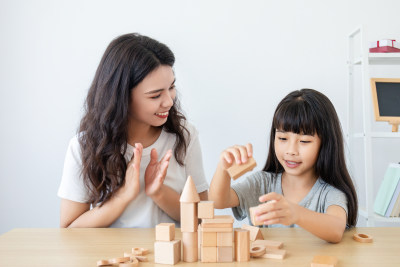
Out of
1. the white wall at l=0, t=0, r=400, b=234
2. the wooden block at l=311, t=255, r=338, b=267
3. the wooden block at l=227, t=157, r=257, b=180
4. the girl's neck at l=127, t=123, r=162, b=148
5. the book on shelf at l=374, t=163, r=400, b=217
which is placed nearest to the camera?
the wooden block at l=311, t=255, r=338, b=267

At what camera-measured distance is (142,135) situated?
154 cm

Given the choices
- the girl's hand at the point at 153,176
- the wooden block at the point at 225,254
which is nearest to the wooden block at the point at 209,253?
the wooden block at the point at 225,254

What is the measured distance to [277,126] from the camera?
55.2 inches

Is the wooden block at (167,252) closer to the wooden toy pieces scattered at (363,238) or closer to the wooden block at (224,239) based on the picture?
the wooden block at (224,239)

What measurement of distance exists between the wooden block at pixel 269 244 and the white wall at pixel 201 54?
1.27 metres

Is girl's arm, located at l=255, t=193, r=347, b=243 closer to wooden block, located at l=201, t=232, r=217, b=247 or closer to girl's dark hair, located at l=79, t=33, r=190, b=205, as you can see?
wooden block, located at l=201, t=232, r=217, b=247

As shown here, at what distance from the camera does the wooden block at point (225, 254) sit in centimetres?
90

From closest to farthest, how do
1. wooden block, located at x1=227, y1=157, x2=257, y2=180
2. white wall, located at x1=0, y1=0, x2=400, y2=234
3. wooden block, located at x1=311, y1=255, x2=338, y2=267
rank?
wooden block, located at x1=311, y1=255, x2=338, y2=267 < wooden block, located at x1=227, y1=157, x2=257, y2=180 < white wall, located at x1=0, y1=0, x2=400, y2=234

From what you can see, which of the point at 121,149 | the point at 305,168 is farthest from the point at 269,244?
the point at 121,149

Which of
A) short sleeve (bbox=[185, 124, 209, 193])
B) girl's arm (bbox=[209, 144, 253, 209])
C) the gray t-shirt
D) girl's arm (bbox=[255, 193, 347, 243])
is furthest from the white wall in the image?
girl's arm (bbox=[255, 193, 347, 243])

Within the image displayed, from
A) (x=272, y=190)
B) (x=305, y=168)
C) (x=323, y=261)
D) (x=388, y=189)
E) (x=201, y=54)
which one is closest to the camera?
(x=323, y=261)

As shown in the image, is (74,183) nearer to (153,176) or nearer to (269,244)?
(153,176)

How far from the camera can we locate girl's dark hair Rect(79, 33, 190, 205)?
1390 mm

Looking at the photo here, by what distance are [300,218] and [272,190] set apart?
1.57 feet
